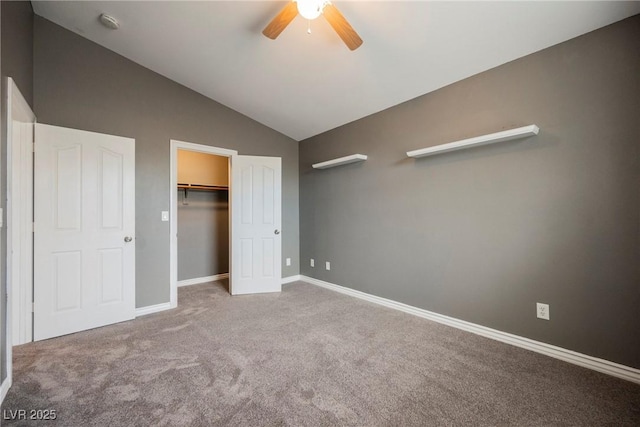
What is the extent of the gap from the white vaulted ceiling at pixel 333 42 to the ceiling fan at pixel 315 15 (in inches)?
13.7

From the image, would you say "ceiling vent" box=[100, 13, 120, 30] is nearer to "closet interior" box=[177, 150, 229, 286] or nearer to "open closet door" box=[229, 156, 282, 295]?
"open closet door" box=[229, 156, 282, 295]

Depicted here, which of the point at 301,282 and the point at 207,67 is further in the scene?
the point at 301,282

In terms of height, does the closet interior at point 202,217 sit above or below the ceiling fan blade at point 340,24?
below

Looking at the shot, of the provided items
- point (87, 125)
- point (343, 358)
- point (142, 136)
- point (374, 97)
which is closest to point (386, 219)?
point (374, 97)

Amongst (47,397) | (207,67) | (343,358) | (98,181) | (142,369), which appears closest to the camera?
(47,397)

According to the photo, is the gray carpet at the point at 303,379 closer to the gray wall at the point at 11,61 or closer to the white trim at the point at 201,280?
the gray wall at the point at 11,61

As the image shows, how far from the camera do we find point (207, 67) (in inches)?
121

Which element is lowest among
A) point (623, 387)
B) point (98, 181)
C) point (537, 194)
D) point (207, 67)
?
point (623, 387)

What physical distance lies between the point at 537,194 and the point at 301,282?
135 inches

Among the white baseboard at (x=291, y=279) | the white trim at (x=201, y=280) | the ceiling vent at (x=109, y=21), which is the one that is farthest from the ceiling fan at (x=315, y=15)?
the white trim at (x=201, y=280)

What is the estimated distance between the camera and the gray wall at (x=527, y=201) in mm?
1910

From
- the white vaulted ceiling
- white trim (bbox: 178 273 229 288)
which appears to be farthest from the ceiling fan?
white trim (bbox: 178 273 229 288)

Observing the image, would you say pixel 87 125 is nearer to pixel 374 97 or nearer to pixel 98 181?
pixel 98 181

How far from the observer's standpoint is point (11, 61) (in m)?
1.96
